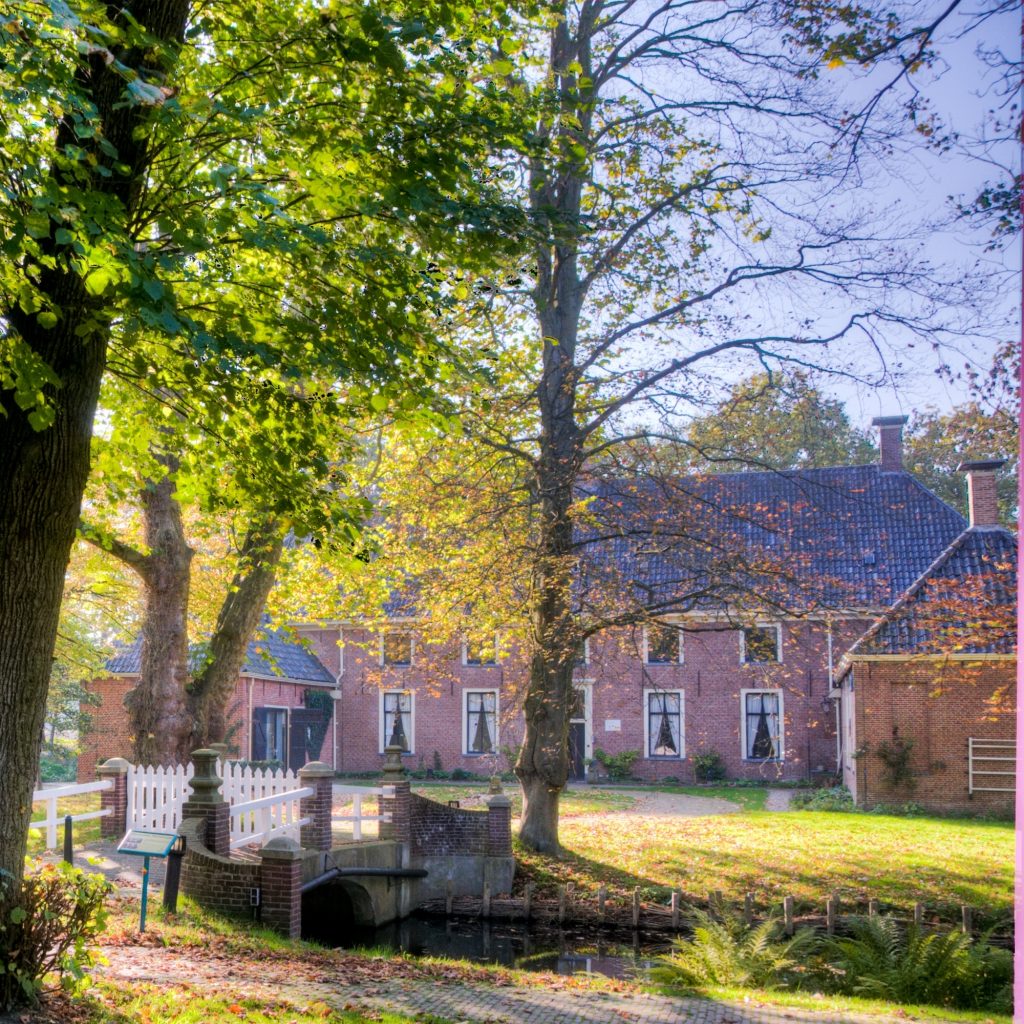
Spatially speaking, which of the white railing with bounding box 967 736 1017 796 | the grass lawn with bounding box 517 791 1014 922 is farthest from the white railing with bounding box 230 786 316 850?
the white railing with bounding box 967 736 1017 796

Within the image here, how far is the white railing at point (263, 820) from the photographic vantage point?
13.7m

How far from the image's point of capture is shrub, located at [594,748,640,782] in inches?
1258

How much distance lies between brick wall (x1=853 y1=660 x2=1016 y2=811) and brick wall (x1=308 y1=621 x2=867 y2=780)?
2362 millimetres

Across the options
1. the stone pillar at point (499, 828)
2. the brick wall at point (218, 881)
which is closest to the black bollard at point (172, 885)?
the brick wall at point (218, 881)

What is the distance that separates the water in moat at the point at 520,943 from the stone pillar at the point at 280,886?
3.24m

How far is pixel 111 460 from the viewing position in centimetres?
977

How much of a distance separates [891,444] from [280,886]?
25523mm

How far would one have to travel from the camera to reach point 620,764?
32.0 meters

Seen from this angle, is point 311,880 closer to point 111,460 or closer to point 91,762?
point 111,460

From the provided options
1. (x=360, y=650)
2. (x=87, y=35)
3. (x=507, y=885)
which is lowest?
(x=507, y=885)

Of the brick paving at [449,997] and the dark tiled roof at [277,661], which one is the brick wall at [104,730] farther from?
the brick paving at [449,997]

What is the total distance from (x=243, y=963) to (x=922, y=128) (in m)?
8.20

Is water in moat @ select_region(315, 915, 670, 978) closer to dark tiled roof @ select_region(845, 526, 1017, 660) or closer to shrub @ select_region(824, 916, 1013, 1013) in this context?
shrub @ select_region(824, 916, 1013, 1013)

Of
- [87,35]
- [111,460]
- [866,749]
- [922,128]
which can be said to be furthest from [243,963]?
[866,749]
